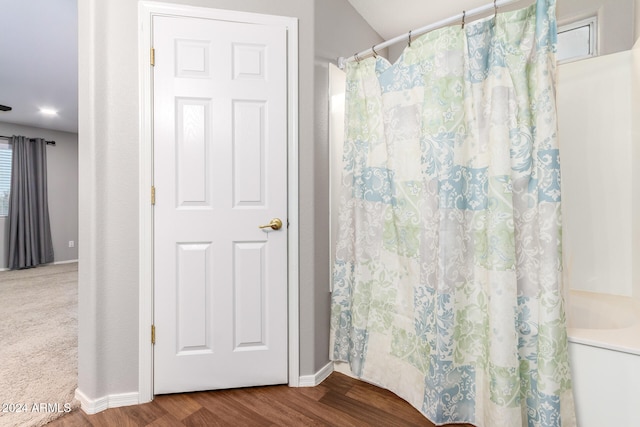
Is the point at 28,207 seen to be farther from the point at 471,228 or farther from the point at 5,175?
the point at 471,228

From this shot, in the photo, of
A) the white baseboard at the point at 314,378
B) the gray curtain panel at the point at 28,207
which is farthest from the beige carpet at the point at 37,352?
the gray curtain panel at the point at 28,207

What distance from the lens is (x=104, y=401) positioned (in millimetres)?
1577

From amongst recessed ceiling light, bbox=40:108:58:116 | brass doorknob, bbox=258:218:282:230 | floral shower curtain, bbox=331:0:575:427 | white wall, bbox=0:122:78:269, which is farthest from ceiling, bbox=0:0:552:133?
brass doorknob, bbox=258:218:282:230

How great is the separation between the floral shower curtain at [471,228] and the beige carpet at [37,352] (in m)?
1.71

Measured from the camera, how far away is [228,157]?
1.70 m

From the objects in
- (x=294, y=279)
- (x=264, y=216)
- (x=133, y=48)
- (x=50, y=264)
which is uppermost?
(x=133, y=48)

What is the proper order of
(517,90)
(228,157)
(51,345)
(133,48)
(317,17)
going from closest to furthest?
(517,90)
(133,48)
(228,157)
(317,17)
(51,345)

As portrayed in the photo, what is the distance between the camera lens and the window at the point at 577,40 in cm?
198

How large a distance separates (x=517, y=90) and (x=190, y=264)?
1.78 m

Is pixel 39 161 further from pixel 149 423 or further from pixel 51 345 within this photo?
pixel 149 423

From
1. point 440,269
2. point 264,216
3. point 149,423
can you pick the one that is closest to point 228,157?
point 264,216

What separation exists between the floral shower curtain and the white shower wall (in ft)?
2.45

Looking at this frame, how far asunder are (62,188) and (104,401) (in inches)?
224

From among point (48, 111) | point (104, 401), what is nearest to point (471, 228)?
point (104, 401)
